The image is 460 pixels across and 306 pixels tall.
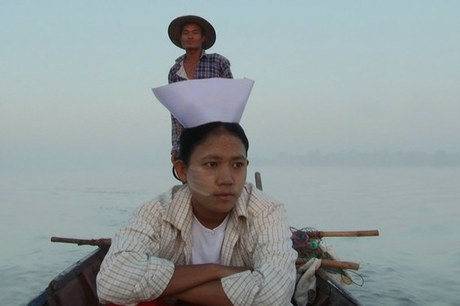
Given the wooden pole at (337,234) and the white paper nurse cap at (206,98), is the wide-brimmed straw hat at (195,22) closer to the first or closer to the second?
the wooden pole at (337,234)

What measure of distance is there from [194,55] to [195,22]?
0.82ft

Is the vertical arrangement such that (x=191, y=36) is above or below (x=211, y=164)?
above

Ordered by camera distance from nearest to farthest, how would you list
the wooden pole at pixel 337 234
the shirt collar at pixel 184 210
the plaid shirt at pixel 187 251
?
1. the plaid shirt at pixel 187 251
2. the shirt collar at pixel 184 210
3. the wooden pole at pixel 337 234

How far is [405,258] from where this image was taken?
41.4 feet

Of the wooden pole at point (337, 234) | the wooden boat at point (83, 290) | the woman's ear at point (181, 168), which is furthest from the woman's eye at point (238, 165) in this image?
the wooden pole at point (337, 234)

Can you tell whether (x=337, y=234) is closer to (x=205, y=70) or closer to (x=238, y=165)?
(x=205, y=70)

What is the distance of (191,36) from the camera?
160 inches

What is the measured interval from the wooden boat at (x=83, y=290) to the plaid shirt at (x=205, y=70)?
3.94 ft

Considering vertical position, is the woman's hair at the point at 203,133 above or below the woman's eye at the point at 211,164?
above

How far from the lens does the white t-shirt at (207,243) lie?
2240 mm

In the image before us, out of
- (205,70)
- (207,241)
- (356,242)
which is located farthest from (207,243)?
(356,242)

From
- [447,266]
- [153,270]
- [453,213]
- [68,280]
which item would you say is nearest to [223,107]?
Result: [153,270]

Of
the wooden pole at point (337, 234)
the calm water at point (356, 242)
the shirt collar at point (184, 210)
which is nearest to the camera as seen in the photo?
the shirt collar at point (184, 210)

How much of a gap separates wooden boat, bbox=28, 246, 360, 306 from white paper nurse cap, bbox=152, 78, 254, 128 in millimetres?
1155
